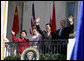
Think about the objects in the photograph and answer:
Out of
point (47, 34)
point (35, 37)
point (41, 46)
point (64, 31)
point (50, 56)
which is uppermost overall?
point (64, 31)

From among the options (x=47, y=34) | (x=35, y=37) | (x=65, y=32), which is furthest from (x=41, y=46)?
(x=65, y=32)

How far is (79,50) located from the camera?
30.1m

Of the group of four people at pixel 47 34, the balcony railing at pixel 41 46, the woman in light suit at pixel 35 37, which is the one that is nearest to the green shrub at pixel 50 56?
the balcony railing at pixel 41 46

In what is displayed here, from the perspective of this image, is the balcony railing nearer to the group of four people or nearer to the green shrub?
the group of four people

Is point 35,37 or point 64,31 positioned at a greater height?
point 64,31

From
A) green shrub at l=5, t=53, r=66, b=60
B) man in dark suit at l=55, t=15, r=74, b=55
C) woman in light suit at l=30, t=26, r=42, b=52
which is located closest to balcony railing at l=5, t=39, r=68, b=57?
woman in light suit at l=30, t=26, r=42, b=52

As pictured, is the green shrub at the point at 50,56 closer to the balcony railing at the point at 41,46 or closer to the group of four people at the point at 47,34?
the balcony railing at the point at 41,46

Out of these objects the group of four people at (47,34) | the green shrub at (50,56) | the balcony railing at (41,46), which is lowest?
the green shrub at (50,56)

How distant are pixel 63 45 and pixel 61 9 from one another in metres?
2.58

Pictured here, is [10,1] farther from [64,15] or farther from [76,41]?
[76,41]

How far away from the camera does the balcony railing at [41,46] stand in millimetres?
32281

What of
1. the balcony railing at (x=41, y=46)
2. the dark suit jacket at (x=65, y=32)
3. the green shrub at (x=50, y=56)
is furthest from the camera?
the balcony railing at (x=41, y=46)

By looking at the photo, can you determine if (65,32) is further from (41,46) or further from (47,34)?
(41,46)

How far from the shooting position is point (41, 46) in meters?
32.7
